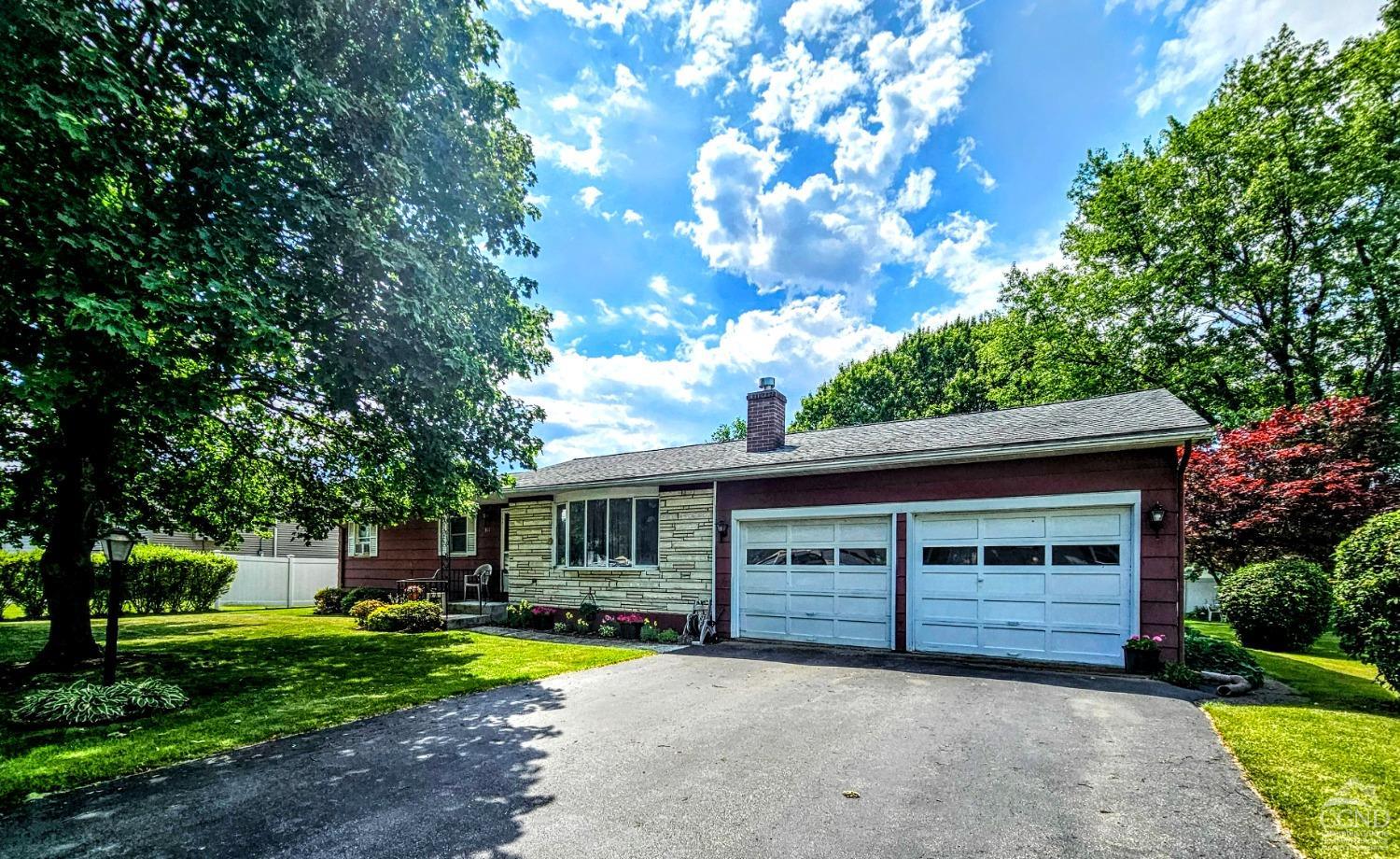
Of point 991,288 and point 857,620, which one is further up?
point 991,288

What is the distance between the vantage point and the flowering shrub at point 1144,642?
302 inches

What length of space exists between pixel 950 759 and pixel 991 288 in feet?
78.0

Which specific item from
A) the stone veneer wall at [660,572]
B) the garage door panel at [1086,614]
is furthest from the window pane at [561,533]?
the garage door panel at [1086,614]

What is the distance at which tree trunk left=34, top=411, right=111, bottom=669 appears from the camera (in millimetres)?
7711

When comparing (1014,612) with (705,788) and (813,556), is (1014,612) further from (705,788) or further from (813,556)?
(705,788)

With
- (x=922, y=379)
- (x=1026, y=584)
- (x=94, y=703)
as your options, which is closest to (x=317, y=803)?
(x=94, y=703)

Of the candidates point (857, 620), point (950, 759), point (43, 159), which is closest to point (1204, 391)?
point (857, 620)

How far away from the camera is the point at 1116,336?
20.1 m

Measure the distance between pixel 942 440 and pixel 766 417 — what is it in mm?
3820

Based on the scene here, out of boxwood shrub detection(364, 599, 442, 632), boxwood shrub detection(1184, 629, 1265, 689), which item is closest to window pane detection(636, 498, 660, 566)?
boxwood shrub detection(364, 599, 442, 632)

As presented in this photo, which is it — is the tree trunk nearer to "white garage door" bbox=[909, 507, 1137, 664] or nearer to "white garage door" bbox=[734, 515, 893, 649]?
"white garage door" bbox=[734, 515, 893, 649]

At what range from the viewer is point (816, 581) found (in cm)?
1044

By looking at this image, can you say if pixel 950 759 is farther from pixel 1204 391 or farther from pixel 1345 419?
pixel 1204 391

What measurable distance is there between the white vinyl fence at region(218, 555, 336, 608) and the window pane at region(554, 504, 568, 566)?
11605 mm
